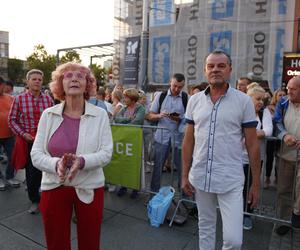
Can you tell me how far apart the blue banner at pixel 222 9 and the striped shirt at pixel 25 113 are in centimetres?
1501

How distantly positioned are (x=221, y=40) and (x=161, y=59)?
3979 millimetres

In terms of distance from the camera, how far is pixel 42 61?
47500 millimetres

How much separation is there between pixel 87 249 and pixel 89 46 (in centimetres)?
2284

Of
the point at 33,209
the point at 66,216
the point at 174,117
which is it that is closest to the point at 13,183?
the point at 33,209

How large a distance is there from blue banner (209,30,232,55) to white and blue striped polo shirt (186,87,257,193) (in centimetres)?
1502

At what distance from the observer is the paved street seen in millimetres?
3350

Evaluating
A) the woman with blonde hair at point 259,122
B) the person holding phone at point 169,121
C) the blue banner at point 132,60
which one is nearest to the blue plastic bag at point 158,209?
the person holding phone at point 169,121

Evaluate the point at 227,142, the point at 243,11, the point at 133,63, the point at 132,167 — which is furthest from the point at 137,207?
the point at 243,11

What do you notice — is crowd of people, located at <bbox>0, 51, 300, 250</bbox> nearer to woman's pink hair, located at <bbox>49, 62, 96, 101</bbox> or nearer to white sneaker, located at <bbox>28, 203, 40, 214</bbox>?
woman's pink hair, located at <bbox>49, 62, 96, 101</bbox>

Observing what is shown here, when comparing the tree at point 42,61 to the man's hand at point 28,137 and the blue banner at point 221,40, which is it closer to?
the blue banner at point 221,40

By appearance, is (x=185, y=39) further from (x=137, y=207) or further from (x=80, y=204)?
(x=80, y=204)

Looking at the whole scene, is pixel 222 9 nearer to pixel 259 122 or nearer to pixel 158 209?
pixel 259 122

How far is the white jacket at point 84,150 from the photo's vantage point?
2172mm

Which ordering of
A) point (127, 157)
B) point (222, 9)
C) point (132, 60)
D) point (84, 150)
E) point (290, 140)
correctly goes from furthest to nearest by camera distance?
point (222, 9), point (132, 60), point (127, 157), point (290, 140), point (84, 150)
